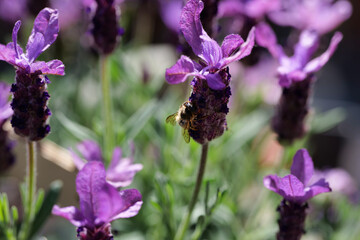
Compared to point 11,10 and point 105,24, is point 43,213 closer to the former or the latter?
point 105,24

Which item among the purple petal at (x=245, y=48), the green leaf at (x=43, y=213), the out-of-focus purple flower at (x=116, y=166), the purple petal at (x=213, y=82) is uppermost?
the purple petal at (x=245, y=48)

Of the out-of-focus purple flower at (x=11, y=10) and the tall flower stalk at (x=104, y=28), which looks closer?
the tall flower stalk at (x=104, y=28)

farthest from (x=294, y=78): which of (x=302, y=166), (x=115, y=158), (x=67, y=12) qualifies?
(x=67, y=12)

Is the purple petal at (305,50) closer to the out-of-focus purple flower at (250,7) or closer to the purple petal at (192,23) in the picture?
the out-of-focus purple flower at (250,7)

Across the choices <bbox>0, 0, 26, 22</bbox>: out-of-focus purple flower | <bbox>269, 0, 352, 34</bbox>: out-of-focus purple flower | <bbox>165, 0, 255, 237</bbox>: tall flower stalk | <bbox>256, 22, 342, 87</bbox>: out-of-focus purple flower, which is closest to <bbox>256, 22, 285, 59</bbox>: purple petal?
A: <bbox>256, 22, 342, 87</bbox>: out-of-focus purple flower

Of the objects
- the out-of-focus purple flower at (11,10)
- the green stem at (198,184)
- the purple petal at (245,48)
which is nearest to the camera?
the purple petal at (245,48)

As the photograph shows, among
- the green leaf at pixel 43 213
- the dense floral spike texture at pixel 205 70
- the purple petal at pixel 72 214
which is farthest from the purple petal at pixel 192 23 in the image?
the green leaf at pixel 43 213
